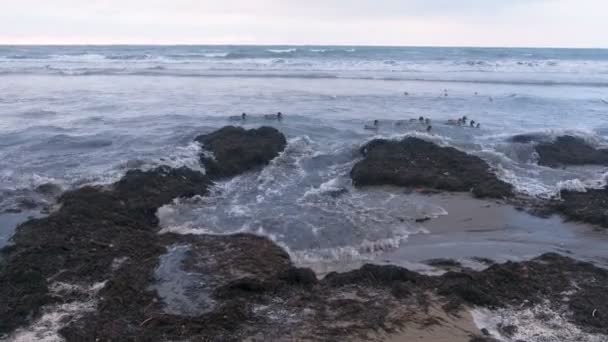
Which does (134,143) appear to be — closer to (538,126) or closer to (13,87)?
(538,126)

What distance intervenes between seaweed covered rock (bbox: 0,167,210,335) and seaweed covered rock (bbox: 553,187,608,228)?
8245mm

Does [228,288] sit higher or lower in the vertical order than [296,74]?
lower

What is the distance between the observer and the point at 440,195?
11680 millimetres

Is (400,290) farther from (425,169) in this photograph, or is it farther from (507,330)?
(425,169)

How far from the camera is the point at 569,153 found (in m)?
14.9

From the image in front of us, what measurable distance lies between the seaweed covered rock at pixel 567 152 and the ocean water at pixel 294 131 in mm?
440

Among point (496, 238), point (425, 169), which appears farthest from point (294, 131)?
point (496, 238)

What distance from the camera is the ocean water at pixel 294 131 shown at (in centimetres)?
1020

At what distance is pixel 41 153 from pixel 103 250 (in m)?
8.30

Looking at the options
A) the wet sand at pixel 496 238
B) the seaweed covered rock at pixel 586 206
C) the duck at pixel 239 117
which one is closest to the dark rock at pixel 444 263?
the wet sand at pixel 496 238

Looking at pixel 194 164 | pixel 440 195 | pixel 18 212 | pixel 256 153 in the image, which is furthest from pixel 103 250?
pixel 440 195

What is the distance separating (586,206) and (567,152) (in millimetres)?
5007

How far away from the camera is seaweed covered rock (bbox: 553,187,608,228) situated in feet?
32.7

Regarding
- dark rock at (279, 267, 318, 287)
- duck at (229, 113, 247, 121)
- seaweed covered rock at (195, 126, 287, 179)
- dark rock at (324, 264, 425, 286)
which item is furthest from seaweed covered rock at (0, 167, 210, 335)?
duck at (229, 113, 247, 121)
